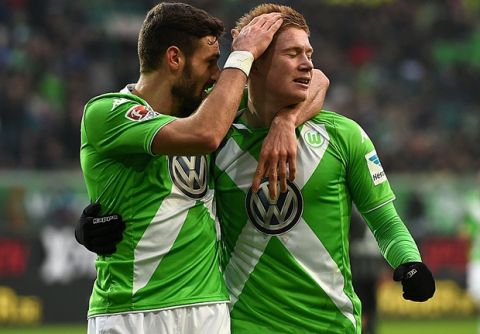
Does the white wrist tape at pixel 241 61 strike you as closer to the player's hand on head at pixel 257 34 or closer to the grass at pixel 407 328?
the player's hand on head at pixel 257 34

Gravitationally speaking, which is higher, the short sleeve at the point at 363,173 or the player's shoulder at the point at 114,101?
the player's shoulder at the point at 114,101

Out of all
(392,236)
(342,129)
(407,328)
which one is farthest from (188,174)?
(407,328)

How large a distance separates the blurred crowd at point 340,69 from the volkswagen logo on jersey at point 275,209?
448 inches

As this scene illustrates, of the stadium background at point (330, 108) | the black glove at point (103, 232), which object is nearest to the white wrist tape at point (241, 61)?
the black glove at point (103, 232)

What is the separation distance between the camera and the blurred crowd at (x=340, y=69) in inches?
683

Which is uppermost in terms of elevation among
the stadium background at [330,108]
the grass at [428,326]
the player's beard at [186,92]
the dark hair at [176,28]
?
the dark hair at [176,28]

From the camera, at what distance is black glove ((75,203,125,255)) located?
182 inches

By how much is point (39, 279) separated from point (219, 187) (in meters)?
9.75

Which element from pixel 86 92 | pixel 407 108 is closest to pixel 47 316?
pixel 86 92

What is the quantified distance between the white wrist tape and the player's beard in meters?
0.23

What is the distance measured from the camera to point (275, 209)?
16.2 feet

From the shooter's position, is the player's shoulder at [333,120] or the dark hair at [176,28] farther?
the player's shoulder at [333,120]

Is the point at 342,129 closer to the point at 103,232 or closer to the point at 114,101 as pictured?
the point at 114,101

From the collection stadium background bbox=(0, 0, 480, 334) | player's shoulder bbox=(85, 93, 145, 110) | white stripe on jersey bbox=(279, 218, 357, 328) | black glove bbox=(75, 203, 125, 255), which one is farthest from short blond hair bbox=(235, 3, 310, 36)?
→ stadium background bbox=(0, 0, 480, 334)
